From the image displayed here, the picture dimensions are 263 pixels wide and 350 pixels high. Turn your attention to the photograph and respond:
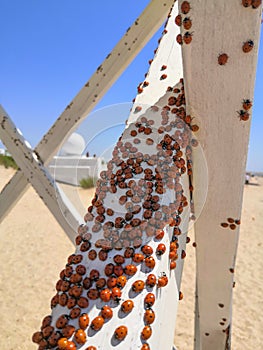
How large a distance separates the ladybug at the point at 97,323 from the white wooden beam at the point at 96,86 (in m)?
1.68

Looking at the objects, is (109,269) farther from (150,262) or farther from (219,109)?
(219,109)

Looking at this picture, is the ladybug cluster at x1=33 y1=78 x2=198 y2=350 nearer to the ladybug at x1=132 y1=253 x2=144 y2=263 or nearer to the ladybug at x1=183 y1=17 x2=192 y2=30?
the ladybug at x1=132 y1=253 x2=144 y2=263

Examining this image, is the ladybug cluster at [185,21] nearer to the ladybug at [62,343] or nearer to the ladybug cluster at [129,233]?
the ladybug cluster at [129,233]

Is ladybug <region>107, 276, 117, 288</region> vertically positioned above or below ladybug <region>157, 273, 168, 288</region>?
below

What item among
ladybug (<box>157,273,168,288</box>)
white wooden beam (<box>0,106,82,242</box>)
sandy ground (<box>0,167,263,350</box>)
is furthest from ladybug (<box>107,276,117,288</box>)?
white wooden beam (<box>0,106,82,242</box>)

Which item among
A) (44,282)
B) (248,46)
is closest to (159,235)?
(248,46)

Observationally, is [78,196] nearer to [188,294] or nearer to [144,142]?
[144,142]

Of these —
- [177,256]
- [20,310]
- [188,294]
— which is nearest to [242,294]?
[188,294]

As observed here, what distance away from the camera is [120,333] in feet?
2.16

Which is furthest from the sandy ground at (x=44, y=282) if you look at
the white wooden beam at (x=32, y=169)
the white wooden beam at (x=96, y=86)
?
the white wooden beam at (x=96, y=86)

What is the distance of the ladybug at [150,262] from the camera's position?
75cm

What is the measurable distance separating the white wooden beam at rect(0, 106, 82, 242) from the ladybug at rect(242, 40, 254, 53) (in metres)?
1.68

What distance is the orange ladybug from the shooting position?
711 mm

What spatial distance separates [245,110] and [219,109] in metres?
0.07
